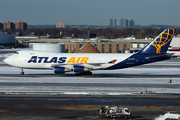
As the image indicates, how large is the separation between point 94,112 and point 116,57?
2348 centimetres

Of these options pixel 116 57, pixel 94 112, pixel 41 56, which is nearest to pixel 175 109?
pixel 94 112

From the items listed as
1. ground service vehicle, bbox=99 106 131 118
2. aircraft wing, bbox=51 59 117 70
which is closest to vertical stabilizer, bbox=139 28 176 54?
aircraft wing, bbox=51 59 117 70

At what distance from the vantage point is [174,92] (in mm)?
30516

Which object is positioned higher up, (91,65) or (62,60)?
(62,60)

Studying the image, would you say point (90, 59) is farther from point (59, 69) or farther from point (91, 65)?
point (59, 69)

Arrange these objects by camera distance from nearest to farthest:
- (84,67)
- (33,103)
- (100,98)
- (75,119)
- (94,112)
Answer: (75,119), (94,112), (33,103), (100,98), (84,67)

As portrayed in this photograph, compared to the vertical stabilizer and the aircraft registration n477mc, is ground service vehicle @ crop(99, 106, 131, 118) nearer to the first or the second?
the aircraft registration n477mc

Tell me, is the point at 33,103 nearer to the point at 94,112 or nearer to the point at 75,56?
the point at 94,112

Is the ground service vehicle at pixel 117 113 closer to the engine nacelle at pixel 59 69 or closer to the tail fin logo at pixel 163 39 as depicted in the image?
the engine nacelle at pixel 59 69

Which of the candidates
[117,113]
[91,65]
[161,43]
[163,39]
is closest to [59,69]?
[91,65]

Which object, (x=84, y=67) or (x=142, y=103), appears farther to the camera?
(x=84, y=67)

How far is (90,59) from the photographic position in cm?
4406

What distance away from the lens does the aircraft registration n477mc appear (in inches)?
1718

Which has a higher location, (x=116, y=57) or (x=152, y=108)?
(x=116, y=57)
